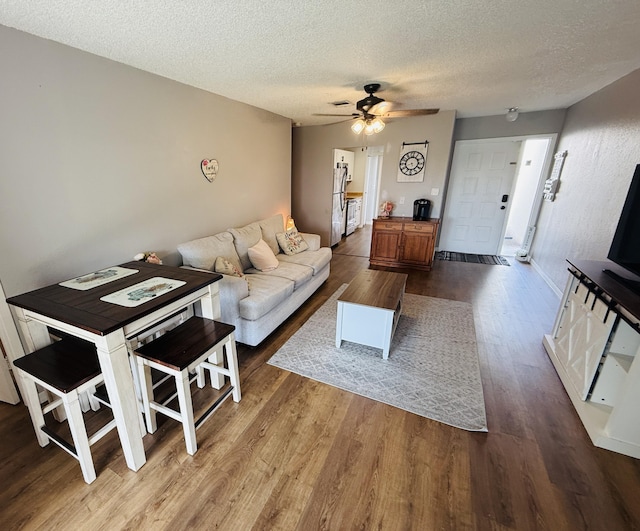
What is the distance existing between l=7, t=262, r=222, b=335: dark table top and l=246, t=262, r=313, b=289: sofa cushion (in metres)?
1.22

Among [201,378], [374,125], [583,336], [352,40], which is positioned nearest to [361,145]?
[374,125]

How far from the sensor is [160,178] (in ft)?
8.59

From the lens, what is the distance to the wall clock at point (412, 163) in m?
4.70

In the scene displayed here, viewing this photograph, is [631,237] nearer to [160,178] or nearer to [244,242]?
[244,242]

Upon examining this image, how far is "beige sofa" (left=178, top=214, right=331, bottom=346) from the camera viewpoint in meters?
2.43

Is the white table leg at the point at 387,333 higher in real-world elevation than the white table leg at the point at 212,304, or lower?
lower

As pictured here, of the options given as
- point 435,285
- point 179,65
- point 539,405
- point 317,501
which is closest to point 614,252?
point 539,405

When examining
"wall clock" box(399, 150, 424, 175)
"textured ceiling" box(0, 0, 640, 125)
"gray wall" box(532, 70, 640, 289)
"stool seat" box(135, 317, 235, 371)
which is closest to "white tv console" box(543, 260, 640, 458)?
"gray wall" box(532, 70, 640, 289)

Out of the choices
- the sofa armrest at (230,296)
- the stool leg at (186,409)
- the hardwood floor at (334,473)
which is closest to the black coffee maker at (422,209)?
the hardwood floor at (334,473)

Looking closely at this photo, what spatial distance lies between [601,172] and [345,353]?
11.6ft

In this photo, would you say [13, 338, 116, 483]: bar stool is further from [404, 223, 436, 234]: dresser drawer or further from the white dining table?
[404, 223, 436, 234]: dresser drawer

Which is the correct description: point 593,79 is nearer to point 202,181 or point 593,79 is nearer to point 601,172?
point 601,172

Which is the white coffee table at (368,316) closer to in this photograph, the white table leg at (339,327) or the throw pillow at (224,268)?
the white table leg at (339,327)

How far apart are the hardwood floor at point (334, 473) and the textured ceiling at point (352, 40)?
244 cm
